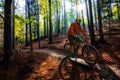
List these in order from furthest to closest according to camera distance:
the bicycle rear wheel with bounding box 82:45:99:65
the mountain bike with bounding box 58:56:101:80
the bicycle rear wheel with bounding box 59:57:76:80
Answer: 1. the bicycle rear wheel with bounding box 59:57:76:80
2. the bicycle rear wheel with bounding box 82:45:99:65
3. the mountain bike with bounding box 58:56:101:80

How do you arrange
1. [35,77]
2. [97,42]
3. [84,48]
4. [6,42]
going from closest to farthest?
[84,48] < [35,77] < [6,42] < [97,42]

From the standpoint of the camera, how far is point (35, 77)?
12164 mm

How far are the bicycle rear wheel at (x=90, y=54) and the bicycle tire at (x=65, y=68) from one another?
4.33ft

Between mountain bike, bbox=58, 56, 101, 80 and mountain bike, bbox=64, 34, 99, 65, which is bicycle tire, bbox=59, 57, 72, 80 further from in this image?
mountain bike, bbox=64, 34, 99, 65

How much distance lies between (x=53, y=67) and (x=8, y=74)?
10.6 feet

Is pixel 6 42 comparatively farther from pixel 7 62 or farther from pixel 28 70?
pixel 28 70

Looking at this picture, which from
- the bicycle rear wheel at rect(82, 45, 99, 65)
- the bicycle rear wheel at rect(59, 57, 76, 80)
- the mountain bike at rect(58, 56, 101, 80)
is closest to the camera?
the mountain bike at rect(58, 56, 101, 80)

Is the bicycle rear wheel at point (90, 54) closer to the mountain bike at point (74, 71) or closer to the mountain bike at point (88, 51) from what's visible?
the mountain bike at point (88, 51)

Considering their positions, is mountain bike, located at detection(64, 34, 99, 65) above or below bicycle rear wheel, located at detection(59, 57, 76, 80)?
above

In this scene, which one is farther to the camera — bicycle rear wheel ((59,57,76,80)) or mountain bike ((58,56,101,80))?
bicycle rear wheel ((59,57,76,80))

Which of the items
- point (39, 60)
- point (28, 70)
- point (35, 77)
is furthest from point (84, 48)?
point (39, 60)

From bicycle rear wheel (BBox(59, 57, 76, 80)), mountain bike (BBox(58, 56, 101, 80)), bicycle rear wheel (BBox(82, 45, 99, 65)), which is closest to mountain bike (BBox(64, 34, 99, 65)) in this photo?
bicycle rear wheel (BBox(82, 45, 99, 65))

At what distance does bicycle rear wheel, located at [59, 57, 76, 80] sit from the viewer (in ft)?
35.8

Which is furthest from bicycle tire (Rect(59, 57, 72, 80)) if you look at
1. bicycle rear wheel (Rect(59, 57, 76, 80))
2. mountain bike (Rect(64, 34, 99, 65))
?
mountain bike (Rect(64, 34, 99, 65))
